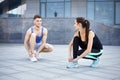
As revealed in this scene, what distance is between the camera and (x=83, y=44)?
22.0ft

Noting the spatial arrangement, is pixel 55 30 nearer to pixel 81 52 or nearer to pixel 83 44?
pixel 83 44

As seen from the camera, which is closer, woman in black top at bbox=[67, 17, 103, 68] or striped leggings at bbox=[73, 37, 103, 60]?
woman in black top at bbox=[67, 17, 103, 68]

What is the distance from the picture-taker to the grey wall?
18.1 metres

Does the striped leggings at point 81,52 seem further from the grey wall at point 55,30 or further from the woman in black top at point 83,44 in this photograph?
the grey wall at point 55,30

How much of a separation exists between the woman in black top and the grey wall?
36.7 feet

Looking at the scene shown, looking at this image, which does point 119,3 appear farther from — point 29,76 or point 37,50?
point 29,76

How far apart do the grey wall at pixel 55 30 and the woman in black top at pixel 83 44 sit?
1119 cm

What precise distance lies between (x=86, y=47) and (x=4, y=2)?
1133 inches

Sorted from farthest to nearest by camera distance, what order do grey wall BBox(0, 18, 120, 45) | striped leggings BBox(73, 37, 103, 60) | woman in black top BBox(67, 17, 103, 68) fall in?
grey wall BBox(0, 18, 120, 45), striped leggings BBox(73, 37, 103, 60), woman in black top BBox(67, 17, 103, 68)

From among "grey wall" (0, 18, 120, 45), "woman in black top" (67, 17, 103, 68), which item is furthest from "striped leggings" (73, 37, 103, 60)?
"grey wall" (0, 18, 120, 45)

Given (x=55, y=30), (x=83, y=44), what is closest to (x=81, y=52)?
(x=83, y=44)

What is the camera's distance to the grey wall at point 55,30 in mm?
18062

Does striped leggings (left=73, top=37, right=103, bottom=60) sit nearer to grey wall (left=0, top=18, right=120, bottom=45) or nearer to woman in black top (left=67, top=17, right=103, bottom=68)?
woman in black top (left=67, top=17, right=103, bottom=68)

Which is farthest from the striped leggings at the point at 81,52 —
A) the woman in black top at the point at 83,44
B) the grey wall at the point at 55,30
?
the grey wall at the point at 55,30
